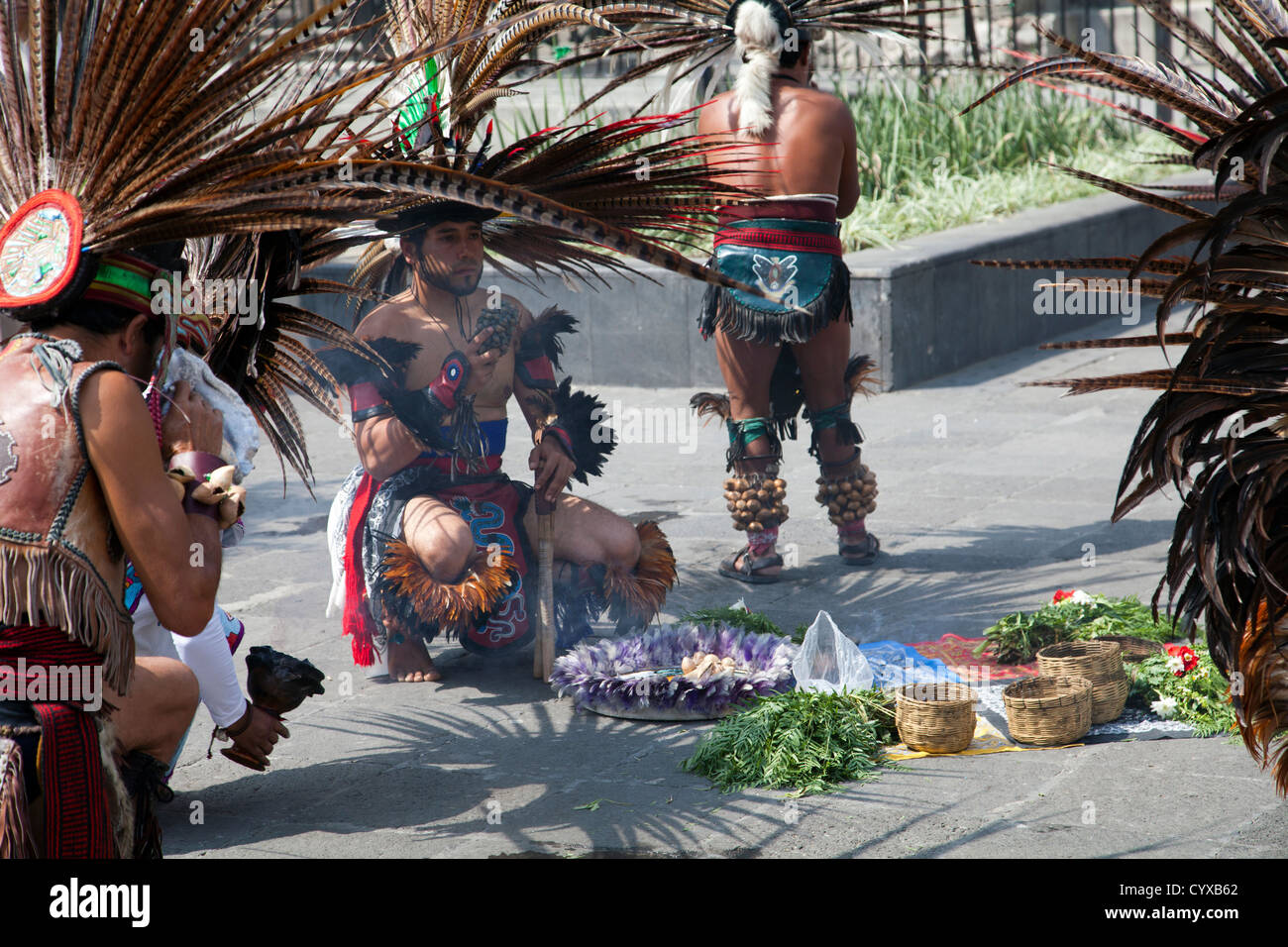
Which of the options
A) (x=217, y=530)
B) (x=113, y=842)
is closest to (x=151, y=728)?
(x=113, y=842)

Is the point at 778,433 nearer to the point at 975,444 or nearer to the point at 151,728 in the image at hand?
the point at 975,444

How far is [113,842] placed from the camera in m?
→ 2.69

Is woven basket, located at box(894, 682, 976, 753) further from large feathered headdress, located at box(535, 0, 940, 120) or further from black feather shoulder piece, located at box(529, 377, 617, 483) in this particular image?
large feathered headdress, located at box(535, 0, 940, 120)

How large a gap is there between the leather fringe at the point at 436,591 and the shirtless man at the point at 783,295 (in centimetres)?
146

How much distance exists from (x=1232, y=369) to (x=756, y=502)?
2.91 m

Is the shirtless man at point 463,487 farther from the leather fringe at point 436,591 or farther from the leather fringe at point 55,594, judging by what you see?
the leather fringe at point 55,594

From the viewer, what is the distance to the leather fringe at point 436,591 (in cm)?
453

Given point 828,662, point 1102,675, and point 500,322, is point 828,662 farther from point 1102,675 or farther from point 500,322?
point 500,322

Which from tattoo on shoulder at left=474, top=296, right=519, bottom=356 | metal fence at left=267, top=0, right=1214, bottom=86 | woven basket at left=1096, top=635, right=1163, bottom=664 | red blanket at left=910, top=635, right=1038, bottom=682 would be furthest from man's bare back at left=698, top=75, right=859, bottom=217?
metal fence at left=267, top=0, right=1214, bottom=86

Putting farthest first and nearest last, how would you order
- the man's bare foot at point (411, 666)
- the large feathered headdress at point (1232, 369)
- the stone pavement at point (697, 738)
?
the man's bare foot at point (411, 666)
the stone pavement at point (697, 738)
the large feathered headdress at point (1232, 369)

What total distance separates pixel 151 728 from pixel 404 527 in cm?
165

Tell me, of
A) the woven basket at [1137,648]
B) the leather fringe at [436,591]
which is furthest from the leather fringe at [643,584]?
the woven basket at [1137,648]

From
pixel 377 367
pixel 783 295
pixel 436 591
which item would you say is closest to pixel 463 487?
pixel 436 591

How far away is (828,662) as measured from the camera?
4348 mm
